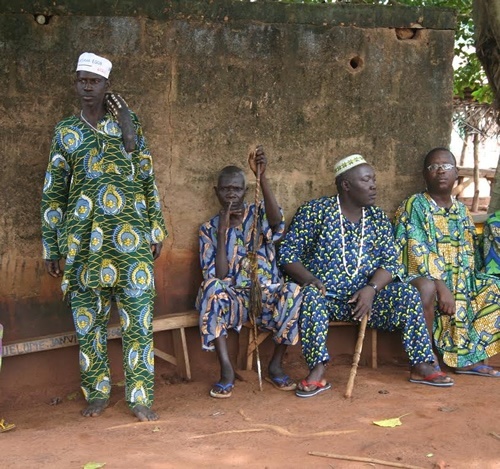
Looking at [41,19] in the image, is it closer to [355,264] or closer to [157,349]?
[157,349]

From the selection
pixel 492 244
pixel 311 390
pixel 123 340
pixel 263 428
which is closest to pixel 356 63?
pixel 492 244

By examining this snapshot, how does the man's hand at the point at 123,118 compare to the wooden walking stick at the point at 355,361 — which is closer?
the man's hand at the point at 123,118

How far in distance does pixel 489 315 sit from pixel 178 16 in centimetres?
289

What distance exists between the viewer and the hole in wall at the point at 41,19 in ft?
15.6

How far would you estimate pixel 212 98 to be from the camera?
5.23 meters

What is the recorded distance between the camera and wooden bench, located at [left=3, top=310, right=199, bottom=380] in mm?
4742

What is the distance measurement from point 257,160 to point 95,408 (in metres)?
1.80

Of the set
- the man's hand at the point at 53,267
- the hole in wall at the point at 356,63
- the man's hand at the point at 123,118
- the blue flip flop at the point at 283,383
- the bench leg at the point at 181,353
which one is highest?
the hole in wall at the point at 356,63

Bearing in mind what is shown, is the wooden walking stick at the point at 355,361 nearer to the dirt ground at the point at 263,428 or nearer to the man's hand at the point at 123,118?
the dirt ground at the point at 263,428

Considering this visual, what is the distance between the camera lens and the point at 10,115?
189 inches

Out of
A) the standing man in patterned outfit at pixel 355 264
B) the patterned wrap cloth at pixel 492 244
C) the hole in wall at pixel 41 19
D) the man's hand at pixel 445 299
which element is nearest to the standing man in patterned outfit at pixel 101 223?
the hole in wall at pixel 41 19

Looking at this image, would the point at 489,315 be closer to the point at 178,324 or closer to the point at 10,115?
the point at 178,324

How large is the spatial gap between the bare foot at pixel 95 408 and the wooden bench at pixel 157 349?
45cm

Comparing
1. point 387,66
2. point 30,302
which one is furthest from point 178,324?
point 387,66
